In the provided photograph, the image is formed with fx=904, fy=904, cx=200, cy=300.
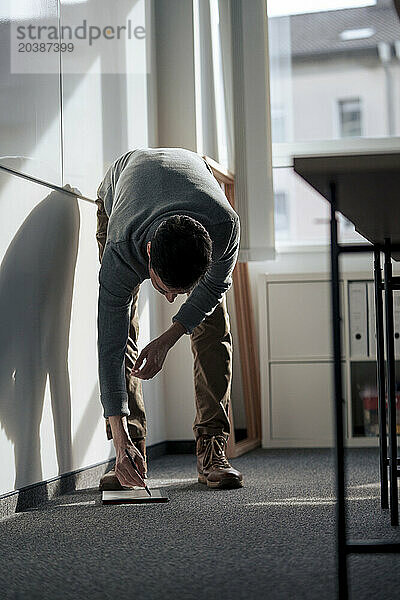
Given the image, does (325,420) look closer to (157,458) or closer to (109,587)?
(157,458)

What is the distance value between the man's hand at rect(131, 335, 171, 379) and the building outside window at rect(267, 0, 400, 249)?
2009mm

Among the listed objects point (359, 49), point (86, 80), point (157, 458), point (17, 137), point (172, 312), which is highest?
point (359, 49)

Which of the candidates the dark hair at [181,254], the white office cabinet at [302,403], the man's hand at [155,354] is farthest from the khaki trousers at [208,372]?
the white office cabinet at [302,403]

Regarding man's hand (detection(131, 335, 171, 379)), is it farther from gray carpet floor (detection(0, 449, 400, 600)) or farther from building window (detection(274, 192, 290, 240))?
building window (detection(274, 192, 290, 240))

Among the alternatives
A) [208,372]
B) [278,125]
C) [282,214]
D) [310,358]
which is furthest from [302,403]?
[278,125]

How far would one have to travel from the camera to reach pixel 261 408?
389 centimetres

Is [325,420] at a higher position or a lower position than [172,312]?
lower

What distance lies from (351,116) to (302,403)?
5.25 feet

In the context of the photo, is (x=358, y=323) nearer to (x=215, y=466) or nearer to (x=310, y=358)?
(x=310, y=358)

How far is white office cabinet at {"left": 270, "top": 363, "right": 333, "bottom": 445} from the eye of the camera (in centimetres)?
383

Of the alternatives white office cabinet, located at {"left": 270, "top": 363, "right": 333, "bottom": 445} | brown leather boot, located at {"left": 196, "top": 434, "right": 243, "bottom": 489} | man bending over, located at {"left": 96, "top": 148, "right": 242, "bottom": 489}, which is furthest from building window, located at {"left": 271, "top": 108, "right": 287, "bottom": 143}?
brown leather boot, located at {"left": 196, "top": 434, "right": 243, "bottom": 489}

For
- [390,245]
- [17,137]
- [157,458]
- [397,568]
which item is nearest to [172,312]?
[157,458]

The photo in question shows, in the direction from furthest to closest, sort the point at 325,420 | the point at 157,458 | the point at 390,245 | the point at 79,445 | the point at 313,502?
the point at 325,420
the point at 157,458
the point at 79,445
the point at 313,502
the point at 390,245

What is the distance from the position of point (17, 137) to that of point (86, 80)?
2.07 feet
